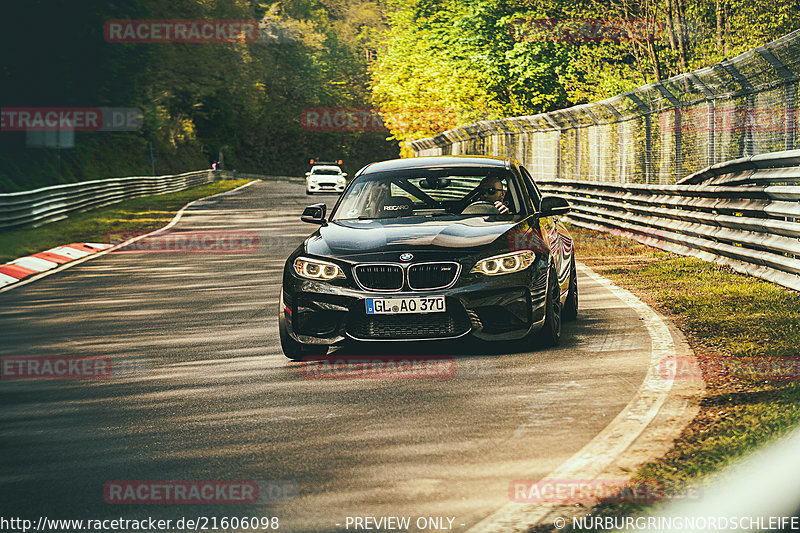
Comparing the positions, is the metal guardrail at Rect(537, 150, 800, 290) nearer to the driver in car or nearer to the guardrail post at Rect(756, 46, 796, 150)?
the guardrail post at Rect(756, 46, 796, 150)

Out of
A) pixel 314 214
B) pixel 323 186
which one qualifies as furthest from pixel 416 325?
pixel 323 186

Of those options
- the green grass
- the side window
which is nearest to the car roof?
the side window

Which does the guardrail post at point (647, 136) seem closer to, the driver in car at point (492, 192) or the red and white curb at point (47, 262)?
the red and white curb at point (47, 262)

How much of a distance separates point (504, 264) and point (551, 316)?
66 centimetres

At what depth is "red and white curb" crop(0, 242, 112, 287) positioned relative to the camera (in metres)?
17.6

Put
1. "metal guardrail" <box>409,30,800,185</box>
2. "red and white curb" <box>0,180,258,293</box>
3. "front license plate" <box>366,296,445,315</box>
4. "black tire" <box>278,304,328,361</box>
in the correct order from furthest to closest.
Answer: "red and white curb" <box>0,180,258,293</box>, "metal guardrail" <box>409,30,800,185</box>, "black tire" <box>278,304,328,361</box>, "front license plate" <box>366,296,445,315</box>

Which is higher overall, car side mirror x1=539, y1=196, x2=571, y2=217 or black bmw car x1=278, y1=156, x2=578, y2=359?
car side mirror x1=539, y1=196, x2=571, y2=217

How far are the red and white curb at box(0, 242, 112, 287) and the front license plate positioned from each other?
9631 millimetres

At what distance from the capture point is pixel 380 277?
8484 millimetres

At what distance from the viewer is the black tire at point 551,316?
884 cm

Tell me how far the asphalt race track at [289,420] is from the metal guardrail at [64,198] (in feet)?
50.0

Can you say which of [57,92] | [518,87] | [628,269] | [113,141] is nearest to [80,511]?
[628,269]

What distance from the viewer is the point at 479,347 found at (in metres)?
9.12

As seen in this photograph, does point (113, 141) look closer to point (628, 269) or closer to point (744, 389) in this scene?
point (628, 269)
